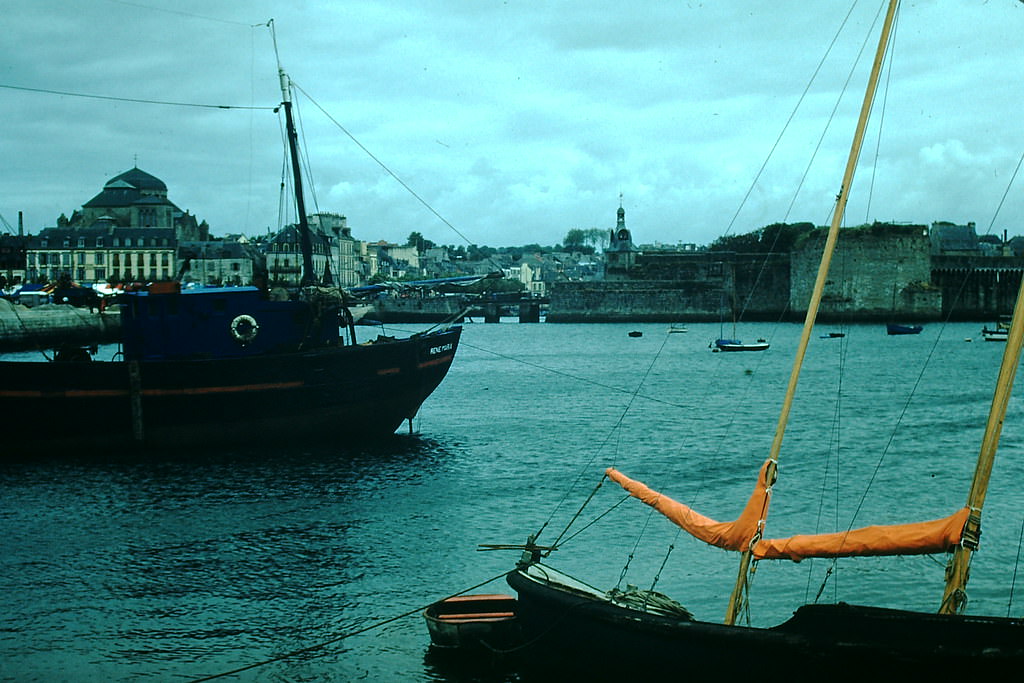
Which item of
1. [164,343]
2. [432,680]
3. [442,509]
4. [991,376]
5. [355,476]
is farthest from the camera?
[991,376]

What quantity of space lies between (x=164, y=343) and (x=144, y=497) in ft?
19.8

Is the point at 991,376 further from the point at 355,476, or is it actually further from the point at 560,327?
the point at 560,327

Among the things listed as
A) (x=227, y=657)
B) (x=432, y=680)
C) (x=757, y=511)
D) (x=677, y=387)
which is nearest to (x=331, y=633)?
(x=227, y=657)

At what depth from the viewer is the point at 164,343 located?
29.3 m

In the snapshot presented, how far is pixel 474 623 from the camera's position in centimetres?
1327

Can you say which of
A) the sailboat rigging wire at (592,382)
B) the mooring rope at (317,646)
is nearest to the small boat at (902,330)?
the sailboat rigging wire at (592,382)

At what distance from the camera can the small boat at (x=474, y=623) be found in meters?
13.0

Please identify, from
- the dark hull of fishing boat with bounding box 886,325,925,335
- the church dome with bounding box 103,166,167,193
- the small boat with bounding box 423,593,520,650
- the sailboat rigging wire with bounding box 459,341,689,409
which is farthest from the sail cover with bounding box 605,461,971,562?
the church dome with bounding box 103,166,167,193

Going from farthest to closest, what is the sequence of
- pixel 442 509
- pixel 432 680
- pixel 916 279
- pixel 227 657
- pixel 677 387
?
1. pixel 916 279
2. pixel 677 387
3. pixel 442 509
4. pixel 227 657
5. pixel 432 680

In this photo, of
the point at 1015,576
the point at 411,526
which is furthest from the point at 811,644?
the point at 411,526

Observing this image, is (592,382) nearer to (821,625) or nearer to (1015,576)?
(1015,576)

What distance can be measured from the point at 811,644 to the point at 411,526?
42.0ft

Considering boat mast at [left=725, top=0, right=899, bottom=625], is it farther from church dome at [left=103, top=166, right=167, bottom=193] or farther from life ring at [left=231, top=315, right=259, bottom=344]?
church dome at [left=103, top=166, right=167, bottom=193]

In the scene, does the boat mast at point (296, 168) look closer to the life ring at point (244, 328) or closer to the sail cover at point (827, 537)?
the life ring at point (244, 328)
